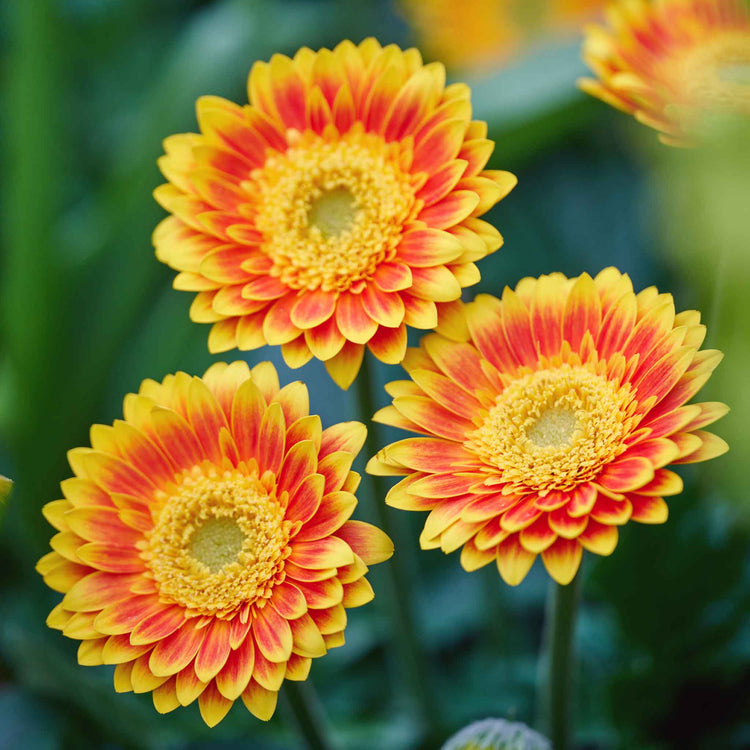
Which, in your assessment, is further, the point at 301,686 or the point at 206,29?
the point at 206,29

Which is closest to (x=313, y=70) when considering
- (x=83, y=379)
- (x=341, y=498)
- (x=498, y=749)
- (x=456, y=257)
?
(x=456, y=257)

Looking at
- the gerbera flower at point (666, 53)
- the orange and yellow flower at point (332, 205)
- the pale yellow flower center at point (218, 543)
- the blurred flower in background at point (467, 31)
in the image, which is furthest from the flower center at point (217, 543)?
the blurred flower in background at point (467, 31)

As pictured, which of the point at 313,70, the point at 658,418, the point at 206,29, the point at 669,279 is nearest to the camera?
the point at 658,418

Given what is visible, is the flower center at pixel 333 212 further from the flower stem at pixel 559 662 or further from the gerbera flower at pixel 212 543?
the flower stem at pixel 559 662

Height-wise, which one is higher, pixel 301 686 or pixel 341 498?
pixel 341 498

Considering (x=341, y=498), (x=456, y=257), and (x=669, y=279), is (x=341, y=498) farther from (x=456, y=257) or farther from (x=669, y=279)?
(x=669, y=279)
